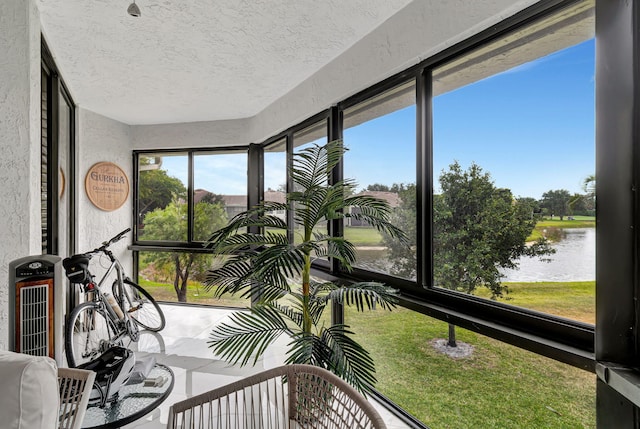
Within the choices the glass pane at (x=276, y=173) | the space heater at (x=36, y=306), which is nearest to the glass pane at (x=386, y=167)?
the glass pane at (x=276, y=173)

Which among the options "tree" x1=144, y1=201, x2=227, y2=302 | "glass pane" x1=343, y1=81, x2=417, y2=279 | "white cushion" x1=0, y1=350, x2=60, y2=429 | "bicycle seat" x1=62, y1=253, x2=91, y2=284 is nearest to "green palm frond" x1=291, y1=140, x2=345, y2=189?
"glass pane" x1=343, y1=81, x2=417, y2=279

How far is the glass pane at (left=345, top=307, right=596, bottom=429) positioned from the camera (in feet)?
4.85

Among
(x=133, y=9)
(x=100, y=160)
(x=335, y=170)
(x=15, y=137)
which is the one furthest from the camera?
(x=100, y=160)

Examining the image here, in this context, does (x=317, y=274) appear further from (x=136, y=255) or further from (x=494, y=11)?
(x=136, y=255)

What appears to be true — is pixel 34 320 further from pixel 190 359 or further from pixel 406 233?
pixel 406 233

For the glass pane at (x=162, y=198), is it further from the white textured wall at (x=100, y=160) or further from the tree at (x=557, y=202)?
the tree at (x=557, y=202)

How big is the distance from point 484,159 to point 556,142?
33 centimetres

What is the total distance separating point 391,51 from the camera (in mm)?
1917

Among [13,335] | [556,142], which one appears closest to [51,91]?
[13,335]

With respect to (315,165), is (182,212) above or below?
below

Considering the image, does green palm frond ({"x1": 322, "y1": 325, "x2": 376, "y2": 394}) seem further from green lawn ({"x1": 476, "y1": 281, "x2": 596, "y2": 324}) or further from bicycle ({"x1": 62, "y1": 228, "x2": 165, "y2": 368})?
bicycle ({"x1": 62, "y1": 228, "x2": 165, "y2": 368})

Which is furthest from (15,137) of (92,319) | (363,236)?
(363,236)

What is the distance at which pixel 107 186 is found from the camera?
4031 millimetres

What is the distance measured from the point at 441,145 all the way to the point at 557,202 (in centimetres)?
64
